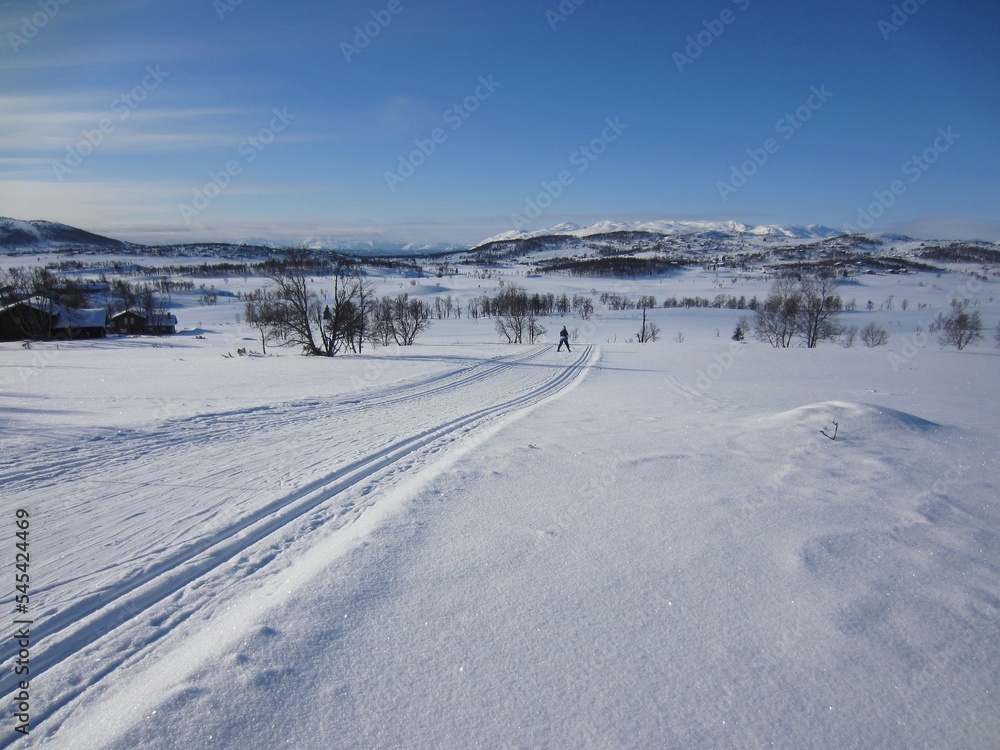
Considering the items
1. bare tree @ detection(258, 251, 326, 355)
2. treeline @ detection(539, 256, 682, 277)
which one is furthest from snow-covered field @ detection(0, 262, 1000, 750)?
treeline @ detection(539, 256, 682, 277)

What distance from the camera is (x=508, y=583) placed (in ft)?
11.8

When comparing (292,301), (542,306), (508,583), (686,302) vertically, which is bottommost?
(508,583)

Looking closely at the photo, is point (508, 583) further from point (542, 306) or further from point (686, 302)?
point (686, 302)

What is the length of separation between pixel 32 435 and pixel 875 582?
11200mm

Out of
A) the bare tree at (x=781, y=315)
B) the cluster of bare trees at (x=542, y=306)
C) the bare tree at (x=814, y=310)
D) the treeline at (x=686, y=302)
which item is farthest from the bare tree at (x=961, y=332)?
the cluster of bare trees at (x=542, y=306)

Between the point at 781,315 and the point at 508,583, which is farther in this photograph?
the point at 781,315

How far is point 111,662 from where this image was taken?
9.47ft

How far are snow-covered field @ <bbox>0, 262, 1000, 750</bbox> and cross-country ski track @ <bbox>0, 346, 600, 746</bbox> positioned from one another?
0.10 feet

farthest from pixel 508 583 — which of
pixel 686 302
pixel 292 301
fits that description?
pixel 686 302

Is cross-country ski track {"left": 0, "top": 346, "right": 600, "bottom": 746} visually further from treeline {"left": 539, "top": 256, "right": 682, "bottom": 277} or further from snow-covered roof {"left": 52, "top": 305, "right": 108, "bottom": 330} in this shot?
treeline {"left": 539, "top": 256, "right": 682, "bottom": 277}

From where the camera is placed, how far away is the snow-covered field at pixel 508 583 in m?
2.48

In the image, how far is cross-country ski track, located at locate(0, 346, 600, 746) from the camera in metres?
2.98

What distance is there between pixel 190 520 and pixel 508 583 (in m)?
3.57

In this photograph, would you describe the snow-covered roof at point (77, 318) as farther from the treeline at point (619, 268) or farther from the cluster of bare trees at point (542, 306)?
the treeline at point (619, 268)
